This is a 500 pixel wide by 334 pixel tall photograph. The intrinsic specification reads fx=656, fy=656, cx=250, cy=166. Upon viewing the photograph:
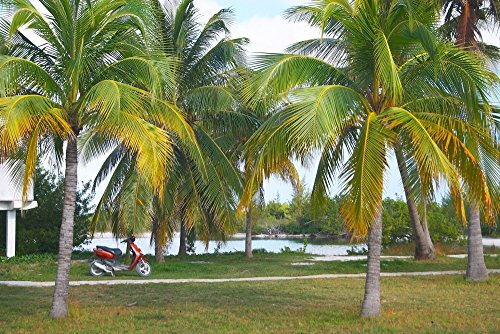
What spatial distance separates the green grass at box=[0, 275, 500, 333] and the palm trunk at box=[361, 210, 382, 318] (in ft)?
0.67

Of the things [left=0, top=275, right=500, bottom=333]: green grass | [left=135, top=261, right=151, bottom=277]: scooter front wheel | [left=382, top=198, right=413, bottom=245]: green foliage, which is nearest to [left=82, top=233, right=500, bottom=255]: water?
[left=382, top=198, right=413, bottom=245]: green foliage

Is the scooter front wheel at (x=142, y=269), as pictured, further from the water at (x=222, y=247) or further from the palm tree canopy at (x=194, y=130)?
the water at (x=222, y=247)

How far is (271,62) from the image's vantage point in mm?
10289

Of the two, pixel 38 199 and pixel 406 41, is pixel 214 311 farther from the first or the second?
pixel 38 199

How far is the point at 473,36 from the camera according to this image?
16438 millimetres

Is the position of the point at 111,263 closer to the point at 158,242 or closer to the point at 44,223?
the point at 158,242

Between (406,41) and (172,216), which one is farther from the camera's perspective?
(172,216)

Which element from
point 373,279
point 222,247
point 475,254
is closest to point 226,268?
point 475,254

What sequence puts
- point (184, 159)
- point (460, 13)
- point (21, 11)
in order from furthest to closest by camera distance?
point (184, 159) < point (460, 13) < point (21, 11)

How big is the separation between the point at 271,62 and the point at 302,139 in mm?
1701

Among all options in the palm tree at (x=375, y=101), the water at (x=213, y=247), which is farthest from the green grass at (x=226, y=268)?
the palm tree at (x=375, y=101)

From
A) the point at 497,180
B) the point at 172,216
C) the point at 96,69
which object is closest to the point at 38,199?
the point at 172,216

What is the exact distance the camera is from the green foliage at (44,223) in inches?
978

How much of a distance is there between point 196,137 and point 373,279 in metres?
9.28
